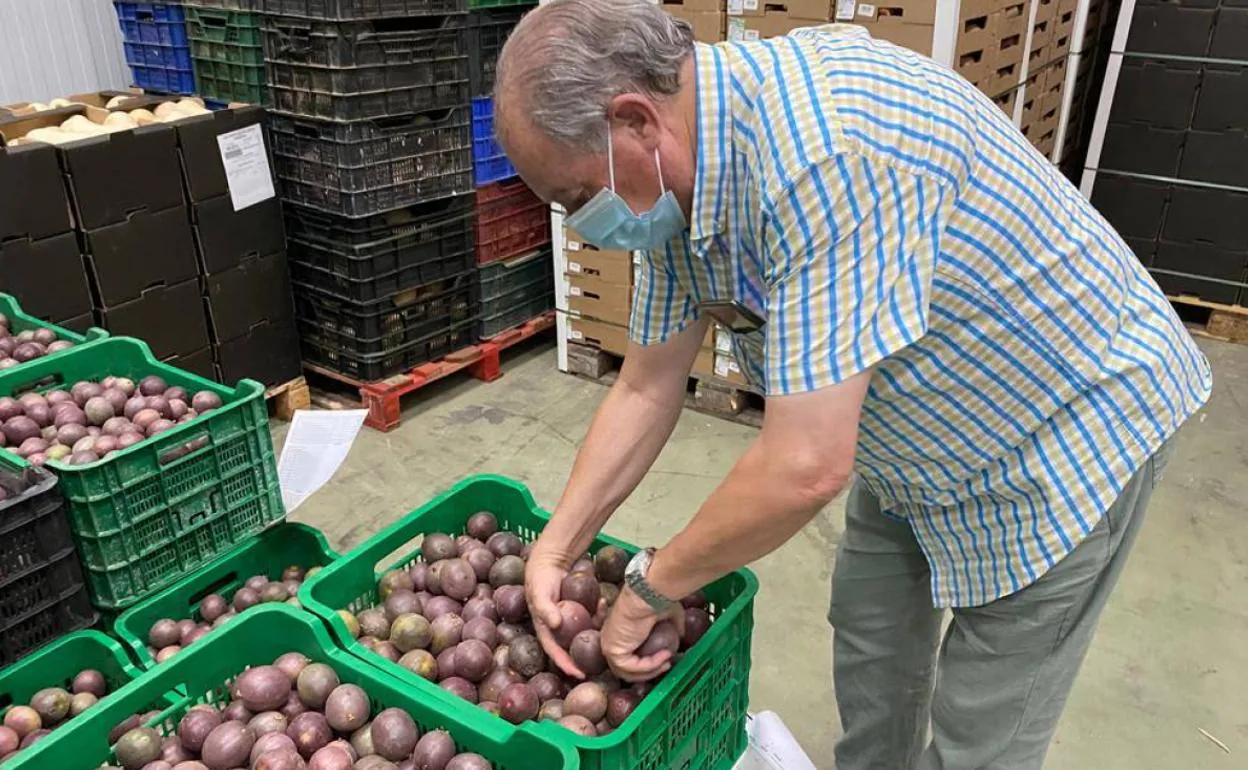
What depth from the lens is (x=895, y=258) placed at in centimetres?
98

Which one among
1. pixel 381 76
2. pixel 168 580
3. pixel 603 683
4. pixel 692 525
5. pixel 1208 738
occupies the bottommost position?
pixel 1208 738

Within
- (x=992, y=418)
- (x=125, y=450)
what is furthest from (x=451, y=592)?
(x=992, y=418)

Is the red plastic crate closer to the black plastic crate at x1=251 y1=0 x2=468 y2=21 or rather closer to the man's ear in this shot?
the black plastic crate at x1=251 y1=0 x2=468 y2=21

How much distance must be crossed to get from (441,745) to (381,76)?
2.70 meters

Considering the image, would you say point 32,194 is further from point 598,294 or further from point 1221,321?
point 1221,321

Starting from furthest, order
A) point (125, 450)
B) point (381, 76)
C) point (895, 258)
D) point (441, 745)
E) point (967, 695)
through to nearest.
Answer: point (381, 76), point (125, 450), point (967, 695), point (441, 745), point (895, 258)

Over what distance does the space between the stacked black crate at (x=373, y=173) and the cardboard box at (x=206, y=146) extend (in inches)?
7.4

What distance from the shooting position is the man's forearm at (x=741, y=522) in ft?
3.49

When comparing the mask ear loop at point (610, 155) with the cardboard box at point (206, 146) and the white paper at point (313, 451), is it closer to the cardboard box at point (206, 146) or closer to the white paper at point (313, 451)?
the white paper at point (313, 451)

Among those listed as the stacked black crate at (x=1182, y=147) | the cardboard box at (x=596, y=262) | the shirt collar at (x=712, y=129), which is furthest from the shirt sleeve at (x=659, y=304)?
the stacked black crate at (x=1182, y=147)

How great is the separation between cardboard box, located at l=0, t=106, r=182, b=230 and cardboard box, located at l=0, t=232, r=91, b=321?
107 mm

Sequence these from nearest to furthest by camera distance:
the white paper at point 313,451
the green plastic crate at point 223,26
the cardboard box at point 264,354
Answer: the white paper at point 313,451, the green plastic crate at point 223,26, the cardboard box at point 264,354

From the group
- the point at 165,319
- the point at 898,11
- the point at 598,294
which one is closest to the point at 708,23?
the point at 898,11

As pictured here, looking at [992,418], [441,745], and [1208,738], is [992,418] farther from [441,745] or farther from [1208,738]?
[1208,738]
